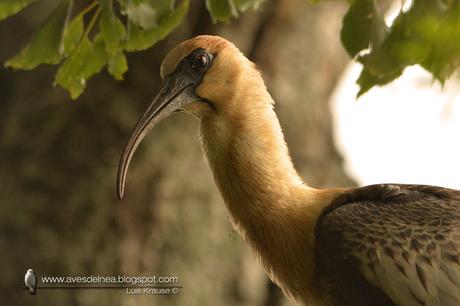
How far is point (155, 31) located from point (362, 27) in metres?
0.92

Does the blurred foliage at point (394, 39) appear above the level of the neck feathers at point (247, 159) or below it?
above

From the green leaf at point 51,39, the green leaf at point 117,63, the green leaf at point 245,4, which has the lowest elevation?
the green leaf at point 117,63

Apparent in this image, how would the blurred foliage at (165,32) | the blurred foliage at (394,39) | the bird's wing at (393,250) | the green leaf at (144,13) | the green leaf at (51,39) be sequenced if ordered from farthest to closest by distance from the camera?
the bird's wing at (393,250), the green leaf at (51,39), the green leaf at (144,13), the blurred foliage at (165,32), the blurred foliage at (394,39)

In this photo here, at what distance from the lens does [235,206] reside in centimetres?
514

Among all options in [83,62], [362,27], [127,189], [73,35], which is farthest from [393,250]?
[127,189]

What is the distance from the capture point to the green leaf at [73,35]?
176 inches

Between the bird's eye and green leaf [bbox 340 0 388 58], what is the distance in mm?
1367

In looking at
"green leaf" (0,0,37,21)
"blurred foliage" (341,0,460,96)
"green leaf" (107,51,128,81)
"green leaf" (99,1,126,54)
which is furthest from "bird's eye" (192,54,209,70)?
"green leaf" (0,0,37,21)

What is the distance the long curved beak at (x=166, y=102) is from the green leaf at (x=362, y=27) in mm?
1360

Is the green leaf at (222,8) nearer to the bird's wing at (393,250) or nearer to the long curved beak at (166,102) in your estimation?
the long curved beak at (166,102)

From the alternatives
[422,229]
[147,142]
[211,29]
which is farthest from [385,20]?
[147,142]

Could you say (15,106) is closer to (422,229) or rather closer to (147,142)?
(147,142)

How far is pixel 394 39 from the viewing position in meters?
3.83

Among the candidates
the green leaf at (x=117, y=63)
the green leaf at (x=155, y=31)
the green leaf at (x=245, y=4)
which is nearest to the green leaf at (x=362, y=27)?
the green leaf at (x=245, y=4)
